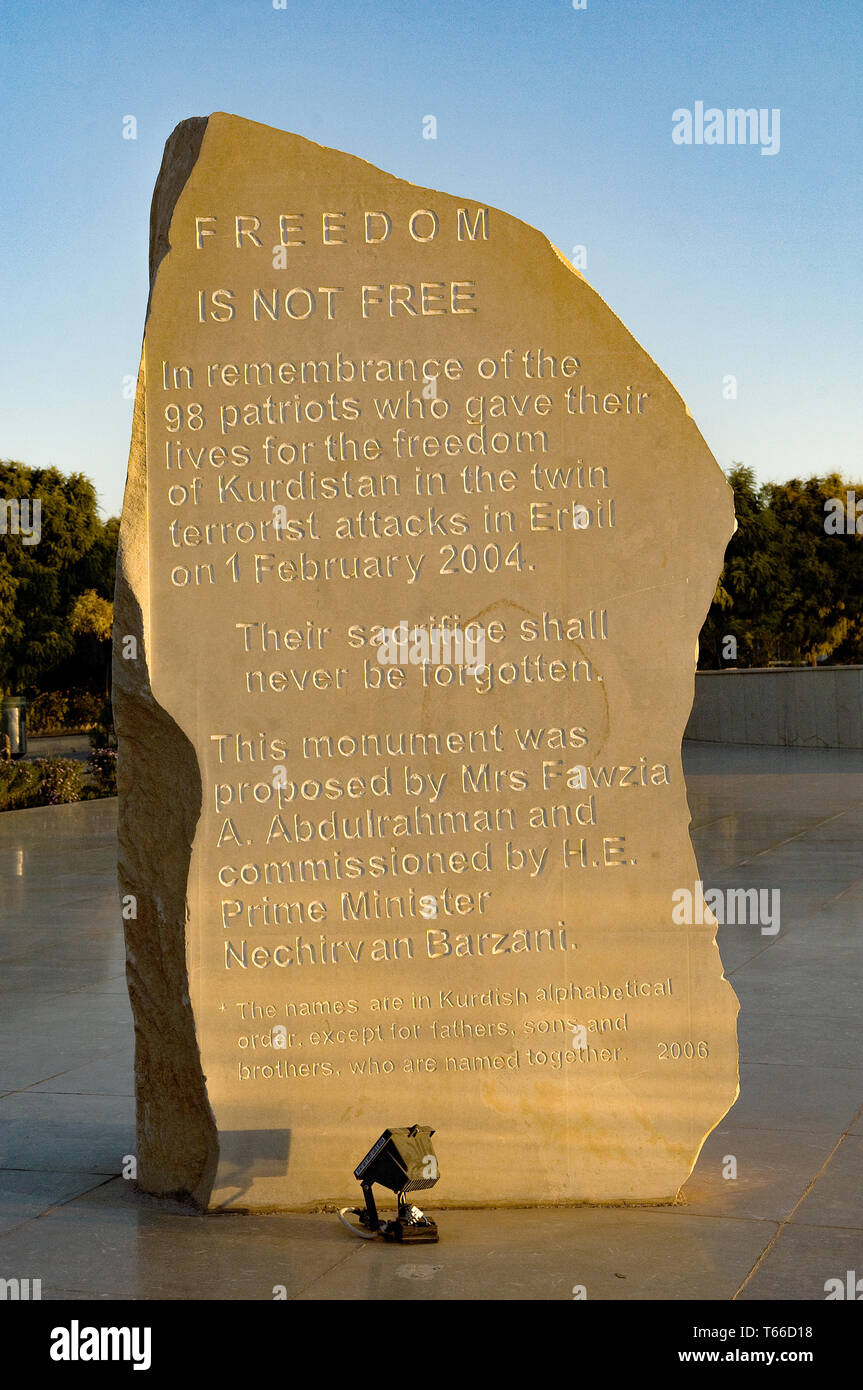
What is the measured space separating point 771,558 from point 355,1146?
33264mm

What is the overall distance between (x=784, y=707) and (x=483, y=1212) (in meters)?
25.0

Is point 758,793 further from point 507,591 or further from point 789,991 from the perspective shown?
point 507,591

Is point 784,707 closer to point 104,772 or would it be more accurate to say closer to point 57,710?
point 104,772

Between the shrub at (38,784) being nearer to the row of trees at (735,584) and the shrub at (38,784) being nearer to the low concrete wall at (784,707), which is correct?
the low concrete wall at (784,707)

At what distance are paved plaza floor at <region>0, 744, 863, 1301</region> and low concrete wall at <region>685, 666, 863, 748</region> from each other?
1921 cm

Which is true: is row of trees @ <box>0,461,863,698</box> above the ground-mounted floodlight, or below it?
above

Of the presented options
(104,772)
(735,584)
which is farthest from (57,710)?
(104,772)

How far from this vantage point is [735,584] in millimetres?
36625

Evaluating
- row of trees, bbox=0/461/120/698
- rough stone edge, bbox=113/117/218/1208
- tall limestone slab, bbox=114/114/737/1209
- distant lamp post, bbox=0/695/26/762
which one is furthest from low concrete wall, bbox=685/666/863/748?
rough stone edge, bbox=113/117/218/1208

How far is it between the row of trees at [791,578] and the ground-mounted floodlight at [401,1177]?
31890 millimetres

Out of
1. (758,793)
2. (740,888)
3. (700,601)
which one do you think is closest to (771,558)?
(758,793)

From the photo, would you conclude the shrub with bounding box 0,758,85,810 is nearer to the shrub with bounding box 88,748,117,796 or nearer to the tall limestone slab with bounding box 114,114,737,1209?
the shrub with bounding box 88,748,117,796

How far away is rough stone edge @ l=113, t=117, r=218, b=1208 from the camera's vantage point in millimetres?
5168

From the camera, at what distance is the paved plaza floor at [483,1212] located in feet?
14.4
